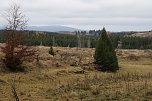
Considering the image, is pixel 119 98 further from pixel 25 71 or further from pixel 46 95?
pixel 25 71

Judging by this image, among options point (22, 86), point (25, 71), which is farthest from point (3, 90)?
point (25, 71)

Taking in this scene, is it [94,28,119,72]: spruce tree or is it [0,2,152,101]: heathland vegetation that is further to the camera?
[94,28,119,72]: spruce tree

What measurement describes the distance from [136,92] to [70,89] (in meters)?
4.61

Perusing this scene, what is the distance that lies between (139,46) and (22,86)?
13876cm

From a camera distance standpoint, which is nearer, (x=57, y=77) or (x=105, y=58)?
(x=57, y=77)

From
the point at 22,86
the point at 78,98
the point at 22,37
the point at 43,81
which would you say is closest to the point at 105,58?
the point at 22,37

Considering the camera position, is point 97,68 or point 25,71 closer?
point 25,71

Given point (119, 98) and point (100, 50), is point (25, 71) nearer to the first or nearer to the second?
point (100, 50)

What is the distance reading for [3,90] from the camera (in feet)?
73.6

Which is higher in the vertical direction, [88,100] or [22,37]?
[22,37]

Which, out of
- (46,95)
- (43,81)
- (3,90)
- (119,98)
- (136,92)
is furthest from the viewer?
(43,81)

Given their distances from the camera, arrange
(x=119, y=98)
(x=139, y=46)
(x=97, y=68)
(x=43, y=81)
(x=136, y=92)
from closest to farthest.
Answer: (x=119, y=98)
(x=136, y=92)
(x=43, y=81)
(x=97, y=68)
(x=139, y=46)

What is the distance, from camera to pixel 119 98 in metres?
17.2

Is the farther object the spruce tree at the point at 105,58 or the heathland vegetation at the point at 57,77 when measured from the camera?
the spruce tree at the point at 105,58
